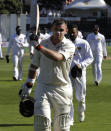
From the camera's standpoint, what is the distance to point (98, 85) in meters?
21.9

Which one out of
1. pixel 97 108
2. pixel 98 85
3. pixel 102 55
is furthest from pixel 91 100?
pixel 102 55

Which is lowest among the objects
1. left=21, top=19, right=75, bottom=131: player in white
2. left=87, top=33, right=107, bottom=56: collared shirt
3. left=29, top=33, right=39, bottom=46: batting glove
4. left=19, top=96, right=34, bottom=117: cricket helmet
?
left=87, top=33, right=107, bottom=56: collared shirt

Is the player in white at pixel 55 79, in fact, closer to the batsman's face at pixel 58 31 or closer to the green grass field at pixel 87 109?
the batsman's face at pixel 58 31

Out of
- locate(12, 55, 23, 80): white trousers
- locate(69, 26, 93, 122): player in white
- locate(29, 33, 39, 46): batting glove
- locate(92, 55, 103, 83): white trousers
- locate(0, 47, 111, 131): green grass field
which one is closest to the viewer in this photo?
locate(29, 33, 39, 46): batting glove

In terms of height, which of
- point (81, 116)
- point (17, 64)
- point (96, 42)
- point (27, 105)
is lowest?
point (17, 64)

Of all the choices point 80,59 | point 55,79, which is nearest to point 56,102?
point 55,79

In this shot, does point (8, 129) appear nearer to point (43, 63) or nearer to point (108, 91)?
point (43, 63)

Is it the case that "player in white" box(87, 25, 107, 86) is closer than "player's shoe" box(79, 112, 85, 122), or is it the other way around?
"player's shoe" box(79, 112, 85, 122)

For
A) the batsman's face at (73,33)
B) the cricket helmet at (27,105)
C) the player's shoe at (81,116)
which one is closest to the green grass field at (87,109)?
the player's shoe at (81,116)

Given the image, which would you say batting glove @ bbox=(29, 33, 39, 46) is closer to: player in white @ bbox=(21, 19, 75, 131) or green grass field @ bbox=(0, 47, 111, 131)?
player in white @ bbox=(21, 19, 75, 131)

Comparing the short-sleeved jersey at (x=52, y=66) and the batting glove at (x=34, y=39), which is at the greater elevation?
the batting glove at (x=34, y=39)

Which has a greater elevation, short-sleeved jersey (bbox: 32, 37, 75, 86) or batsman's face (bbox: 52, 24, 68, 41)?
batsman's face (bbox: 52, 24, 68, 41)

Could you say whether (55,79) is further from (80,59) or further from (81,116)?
(81,116)

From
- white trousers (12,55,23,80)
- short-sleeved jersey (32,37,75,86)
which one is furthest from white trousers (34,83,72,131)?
white trousers (12,55,23,80)
